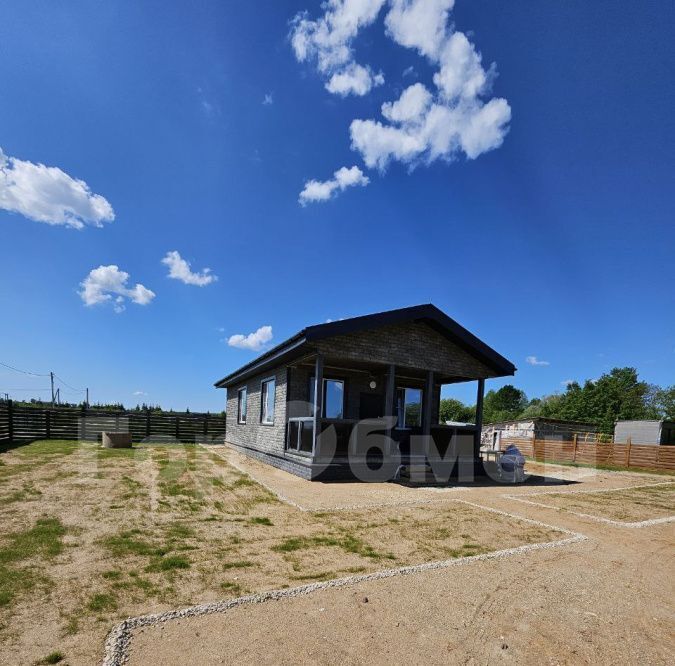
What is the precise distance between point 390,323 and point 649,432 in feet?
85.1

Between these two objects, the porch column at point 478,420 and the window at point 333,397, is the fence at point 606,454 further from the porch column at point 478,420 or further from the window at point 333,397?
the window at point 333,397

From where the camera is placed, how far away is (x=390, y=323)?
37.6 feet

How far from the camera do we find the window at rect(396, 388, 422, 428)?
14478 mm

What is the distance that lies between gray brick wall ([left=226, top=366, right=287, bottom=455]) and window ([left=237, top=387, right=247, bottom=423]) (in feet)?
0.76

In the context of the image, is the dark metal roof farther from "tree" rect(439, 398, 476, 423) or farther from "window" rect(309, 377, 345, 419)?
"tree" rect(439, 398, 476, 423)

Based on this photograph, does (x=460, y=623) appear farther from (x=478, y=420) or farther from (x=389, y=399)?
(x=478, y=420)

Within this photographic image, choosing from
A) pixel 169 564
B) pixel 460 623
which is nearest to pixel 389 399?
pixel 169 564

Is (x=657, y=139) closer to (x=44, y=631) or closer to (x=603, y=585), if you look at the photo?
(x=603, y=585)

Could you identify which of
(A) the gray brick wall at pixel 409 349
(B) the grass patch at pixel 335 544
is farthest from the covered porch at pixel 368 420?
(B) the grass patch at pixel 335 544

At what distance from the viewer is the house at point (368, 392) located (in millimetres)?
10734

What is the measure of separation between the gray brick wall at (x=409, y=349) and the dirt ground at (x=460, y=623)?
23.1 feet

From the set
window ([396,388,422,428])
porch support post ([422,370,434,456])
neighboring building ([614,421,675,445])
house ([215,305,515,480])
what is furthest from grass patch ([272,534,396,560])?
neighboring building ([614,421,675,445])

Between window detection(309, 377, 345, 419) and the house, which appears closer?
the house

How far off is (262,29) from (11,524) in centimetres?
1077
